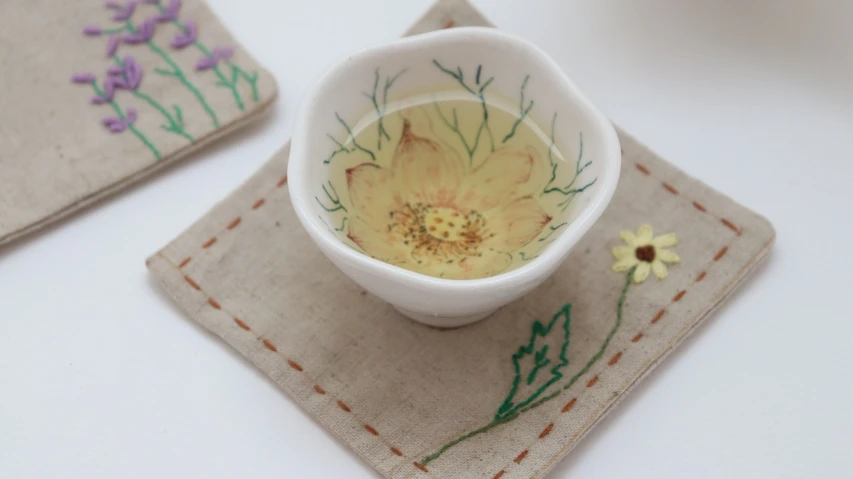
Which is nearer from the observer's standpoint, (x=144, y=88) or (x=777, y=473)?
(x=777, y=473)

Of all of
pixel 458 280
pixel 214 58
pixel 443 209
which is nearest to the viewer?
pixel 458 280

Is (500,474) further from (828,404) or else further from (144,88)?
(144,88)

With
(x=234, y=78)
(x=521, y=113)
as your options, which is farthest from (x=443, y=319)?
(x=234, y=78)

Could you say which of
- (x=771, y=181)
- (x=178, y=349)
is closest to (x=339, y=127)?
(x=178, y=349)

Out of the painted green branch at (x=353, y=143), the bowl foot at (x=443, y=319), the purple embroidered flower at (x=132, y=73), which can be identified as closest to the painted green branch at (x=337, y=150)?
the painted green branch at (x=353, y=143)

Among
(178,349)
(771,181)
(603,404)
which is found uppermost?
(771,181)

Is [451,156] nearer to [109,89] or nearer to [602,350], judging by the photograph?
[602,350]

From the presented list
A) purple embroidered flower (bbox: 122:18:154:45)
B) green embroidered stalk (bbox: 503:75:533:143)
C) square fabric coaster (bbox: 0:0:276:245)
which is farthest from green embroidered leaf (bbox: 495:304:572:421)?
purple embroidered flower (bbox: 122:18:154:45)
